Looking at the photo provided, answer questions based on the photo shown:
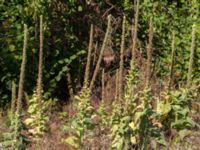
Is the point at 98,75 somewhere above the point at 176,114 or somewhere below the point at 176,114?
above

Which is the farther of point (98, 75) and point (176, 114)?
point (98, 75)

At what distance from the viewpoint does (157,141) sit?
4.70 metres

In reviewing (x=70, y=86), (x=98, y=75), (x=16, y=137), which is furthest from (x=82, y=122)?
(x=98, y=75)

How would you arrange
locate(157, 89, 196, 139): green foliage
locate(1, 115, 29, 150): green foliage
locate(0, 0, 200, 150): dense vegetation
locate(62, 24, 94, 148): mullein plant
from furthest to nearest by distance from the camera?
locate(157, 89, 196, 139): green foliage
locate(0, 0, 200, 150): dense vegetation
locate(62, 24, 94, 148): mullein plant
locate(1, 115, 29, 150): green foliage

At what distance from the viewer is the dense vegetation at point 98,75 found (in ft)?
15.9

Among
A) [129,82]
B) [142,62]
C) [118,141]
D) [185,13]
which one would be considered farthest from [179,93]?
[185,13]

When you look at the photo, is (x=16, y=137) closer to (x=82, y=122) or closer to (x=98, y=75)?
(x=82, y=122)

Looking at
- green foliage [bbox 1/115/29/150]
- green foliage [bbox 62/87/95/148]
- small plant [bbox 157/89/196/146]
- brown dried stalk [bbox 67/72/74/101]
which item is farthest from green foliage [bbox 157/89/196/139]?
brown dried stalk [bbox 67/72/74/101]

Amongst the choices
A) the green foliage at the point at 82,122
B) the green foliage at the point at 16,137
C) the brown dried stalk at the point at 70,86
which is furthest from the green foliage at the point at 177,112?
the brown dried stalk at the point at 70,86

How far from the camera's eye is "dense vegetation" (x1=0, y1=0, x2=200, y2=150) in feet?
15.9

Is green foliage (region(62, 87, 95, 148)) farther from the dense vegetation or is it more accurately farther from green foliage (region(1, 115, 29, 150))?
green foliage (region(1, 115, 29, 150))

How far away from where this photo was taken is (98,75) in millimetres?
7379

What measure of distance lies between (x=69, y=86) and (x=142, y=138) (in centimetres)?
234

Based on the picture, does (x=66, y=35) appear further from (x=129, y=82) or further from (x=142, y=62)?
(x=129, y=82)
